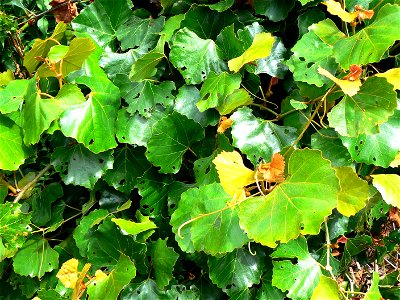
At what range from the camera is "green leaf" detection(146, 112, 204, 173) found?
1265 mm

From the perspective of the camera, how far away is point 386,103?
1033mm

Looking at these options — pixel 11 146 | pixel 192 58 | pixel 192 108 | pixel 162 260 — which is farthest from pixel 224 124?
pixel 11 146

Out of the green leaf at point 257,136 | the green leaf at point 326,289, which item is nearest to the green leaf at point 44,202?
the green leaf at point 257,136

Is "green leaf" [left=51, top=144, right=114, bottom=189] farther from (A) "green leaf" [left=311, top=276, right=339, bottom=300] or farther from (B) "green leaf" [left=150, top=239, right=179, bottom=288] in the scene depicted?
(A) "green leaf" [left=311, top=276, right=339, bottom=300]

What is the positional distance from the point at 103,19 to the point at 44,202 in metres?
0.61

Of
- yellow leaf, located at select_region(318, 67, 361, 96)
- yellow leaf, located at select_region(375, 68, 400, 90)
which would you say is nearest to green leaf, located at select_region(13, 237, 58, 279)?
yellow leaf, located at select_region(318, 67, 361, 96)

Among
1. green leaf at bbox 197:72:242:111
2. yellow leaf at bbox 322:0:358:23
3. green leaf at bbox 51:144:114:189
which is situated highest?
yellow leaf at bbox 322:0:358:23

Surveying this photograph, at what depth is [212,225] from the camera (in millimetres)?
1104

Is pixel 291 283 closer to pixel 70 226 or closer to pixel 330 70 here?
pixel 330 70

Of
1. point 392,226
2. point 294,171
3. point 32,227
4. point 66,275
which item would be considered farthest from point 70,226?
point 392,226

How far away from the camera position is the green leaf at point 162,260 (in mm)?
1229

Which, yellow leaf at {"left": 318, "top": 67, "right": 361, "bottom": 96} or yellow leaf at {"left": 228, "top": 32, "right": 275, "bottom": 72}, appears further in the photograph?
yellow leaf at {"left": 228, "top": 32, "right": 275, "bottom": 72}

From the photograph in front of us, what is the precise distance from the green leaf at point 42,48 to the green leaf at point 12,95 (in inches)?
2.6

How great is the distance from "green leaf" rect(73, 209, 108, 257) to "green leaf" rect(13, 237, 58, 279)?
0.37 ft
